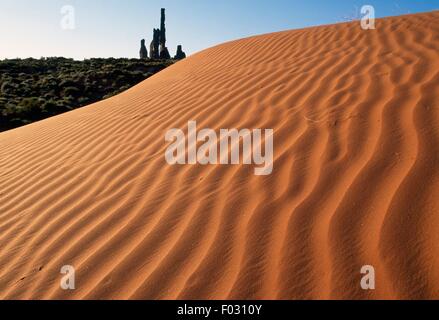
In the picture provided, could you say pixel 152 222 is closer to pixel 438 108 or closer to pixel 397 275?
pixel 397 275

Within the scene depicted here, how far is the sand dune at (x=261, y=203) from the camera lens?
1800mm

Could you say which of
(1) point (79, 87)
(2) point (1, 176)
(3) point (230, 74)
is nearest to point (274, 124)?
(3) point (230, 74)

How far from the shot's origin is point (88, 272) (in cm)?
213

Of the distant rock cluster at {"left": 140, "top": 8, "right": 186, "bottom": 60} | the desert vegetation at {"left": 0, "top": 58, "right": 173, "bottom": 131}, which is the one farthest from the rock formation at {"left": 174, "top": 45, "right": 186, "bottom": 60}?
the desert vegetation at {"left": 0, "top": 58, "right": 173, "bottom": 131}

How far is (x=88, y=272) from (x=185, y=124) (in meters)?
2.33
